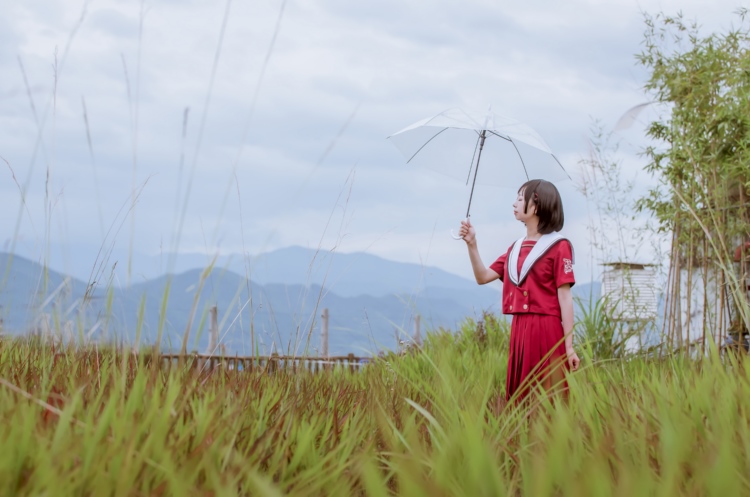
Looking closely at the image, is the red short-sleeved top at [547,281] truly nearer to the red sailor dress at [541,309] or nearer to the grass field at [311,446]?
the red sailor dress at [541,309]

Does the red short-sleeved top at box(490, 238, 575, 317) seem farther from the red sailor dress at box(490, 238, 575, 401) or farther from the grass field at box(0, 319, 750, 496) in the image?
the grass field at box(0, 319, 750, 496)

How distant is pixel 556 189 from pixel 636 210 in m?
4.17

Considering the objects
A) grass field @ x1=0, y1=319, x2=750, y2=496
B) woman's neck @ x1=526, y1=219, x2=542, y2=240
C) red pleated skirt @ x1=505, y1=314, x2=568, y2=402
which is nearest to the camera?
grass field @ x1=0, y1=319, x2=750, y2=496

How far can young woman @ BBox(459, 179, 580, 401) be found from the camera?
133 inches

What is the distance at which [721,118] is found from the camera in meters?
6.35

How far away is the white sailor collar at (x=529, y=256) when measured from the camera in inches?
134

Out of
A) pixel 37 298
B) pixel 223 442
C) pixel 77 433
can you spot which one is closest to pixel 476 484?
pixel 223 442

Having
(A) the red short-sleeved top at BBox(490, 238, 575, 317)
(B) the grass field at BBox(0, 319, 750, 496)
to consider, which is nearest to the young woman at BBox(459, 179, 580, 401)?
(A) the red short-sleeved top at BBox(490, 238, 575, 317)

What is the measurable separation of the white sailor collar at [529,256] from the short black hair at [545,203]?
5cm

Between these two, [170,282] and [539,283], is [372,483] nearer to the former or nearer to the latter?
[170,282]

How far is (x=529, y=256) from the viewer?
3434 mm

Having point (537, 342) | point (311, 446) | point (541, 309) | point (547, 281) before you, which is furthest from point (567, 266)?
point (311, 446)

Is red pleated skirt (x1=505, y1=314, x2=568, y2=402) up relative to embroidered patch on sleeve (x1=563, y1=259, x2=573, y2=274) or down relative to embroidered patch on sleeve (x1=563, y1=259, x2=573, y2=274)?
down

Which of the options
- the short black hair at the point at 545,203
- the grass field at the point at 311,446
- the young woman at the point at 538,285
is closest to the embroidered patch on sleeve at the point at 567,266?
the young woman at the point at 538,285
